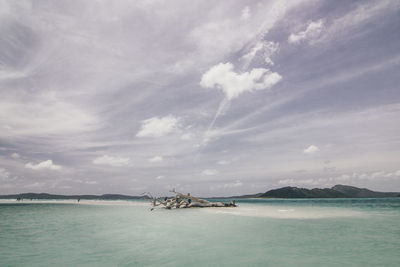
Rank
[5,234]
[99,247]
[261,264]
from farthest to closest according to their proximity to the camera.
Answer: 1. [5,234]
2. [99,247]
3. [261,264]

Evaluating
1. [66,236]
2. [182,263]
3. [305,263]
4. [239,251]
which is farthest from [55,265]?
[305,263]

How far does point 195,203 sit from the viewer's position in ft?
174

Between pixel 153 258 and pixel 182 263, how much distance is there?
1761mm

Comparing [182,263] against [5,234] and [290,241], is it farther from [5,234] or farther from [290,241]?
[5,234]

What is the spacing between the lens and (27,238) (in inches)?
632

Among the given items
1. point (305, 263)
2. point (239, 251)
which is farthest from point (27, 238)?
point (305, 263)

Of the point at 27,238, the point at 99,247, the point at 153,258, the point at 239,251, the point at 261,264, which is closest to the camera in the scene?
the point at 261,264

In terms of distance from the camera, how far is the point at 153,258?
439 inches

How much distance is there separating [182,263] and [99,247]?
20.5ft

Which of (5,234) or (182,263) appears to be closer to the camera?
(182,263)

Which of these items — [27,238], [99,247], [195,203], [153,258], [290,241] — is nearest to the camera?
[153,258]

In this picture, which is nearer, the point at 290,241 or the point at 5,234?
the point at 290,241

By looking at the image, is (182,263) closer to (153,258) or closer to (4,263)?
(153,258)

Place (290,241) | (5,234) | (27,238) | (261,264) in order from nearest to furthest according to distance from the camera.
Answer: (261,264) < (290,241) < (27,238) < (5,234)
